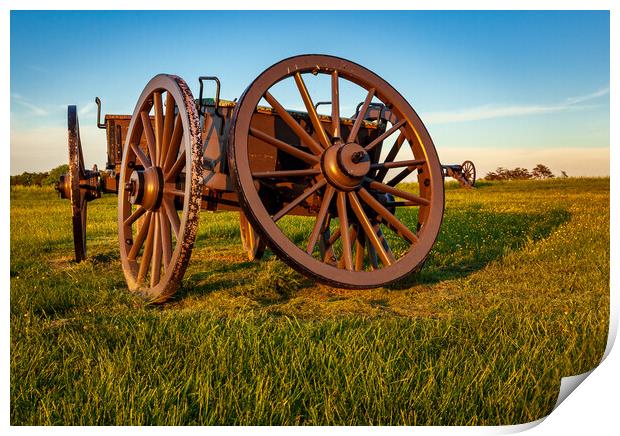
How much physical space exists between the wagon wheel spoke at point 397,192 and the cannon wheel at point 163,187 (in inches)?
46.9

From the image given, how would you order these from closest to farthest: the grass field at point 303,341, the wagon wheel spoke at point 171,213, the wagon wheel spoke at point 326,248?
the grass field at point 303,341
the wagon wheel spoke at point 171,213
the wagon wheel spoke at point 326,248

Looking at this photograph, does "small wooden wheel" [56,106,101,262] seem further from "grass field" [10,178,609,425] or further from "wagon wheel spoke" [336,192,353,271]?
"wagon wheel spoke" [336,192,353,271]

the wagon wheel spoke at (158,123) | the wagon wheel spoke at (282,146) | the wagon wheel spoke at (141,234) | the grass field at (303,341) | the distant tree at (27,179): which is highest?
the wagon wheel spoke at (158,123)

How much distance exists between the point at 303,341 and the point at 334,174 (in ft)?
3.81

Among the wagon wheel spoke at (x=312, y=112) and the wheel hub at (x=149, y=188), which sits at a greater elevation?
the wagon wheel spoke at (x=312, y=112)

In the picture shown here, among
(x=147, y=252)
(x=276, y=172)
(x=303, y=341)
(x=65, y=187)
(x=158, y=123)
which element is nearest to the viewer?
(x=303, y=341)

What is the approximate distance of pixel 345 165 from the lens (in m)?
3.39

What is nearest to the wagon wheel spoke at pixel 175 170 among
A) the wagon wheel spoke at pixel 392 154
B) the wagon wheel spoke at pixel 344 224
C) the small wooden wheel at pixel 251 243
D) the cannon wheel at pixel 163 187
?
the cannon wheel at pixel 163 187

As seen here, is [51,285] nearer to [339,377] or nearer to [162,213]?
[162,213]

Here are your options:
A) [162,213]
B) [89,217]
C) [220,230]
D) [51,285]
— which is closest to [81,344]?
[162,213]

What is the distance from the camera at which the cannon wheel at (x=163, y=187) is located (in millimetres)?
3170

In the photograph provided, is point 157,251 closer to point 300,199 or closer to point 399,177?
point 300,199

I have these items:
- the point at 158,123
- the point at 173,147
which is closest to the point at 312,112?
the point at 173,147

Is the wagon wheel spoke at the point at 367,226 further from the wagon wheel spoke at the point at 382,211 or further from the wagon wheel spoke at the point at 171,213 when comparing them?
the wagon wheel spoke at the point at 171,213
